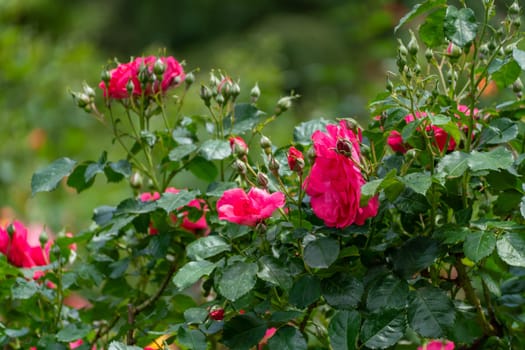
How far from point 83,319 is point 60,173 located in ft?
0.54

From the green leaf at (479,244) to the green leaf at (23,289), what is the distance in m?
0.43

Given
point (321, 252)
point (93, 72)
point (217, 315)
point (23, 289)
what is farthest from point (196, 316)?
point (93, 72)

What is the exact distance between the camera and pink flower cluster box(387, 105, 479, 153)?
0.64 m

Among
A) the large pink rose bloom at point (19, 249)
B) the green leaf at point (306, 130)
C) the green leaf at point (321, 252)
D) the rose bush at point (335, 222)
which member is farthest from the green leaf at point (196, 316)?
the large pink rose bloom at point (19, 249)

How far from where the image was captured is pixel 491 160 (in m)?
0.57

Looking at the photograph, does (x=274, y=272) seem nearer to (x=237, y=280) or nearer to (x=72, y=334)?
(x=237, y=280)

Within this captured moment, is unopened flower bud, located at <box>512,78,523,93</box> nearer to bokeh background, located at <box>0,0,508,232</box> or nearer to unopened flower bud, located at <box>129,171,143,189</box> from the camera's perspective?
unopened flower bud, located at <box>129,171,143,189</box>

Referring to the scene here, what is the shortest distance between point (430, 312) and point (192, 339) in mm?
191

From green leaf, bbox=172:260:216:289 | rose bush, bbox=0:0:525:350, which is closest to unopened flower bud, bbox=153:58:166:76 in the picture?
rose bush, bbox=0:0:525:350

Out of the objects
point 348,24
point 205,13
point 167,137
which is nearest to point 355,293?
point 167,137

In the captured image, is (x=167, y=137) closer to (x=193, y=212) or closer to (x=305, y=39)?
(x=193, y=212)

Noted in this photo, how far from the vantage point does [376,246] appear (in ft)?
2.10

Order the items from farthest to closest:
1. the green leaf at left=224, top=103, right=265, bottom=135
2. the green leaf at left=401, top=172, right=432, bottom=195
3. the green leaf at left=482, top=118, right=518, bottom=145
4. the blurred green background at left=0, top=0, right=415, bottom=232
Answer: the blurred green background at left=0, top=0, right=415, bottom=232
the green leaf at left=224, top=103, right=265, bottom=135
the green leaf at left=482, top=118, right=518, bottom=145
the green leaf at left=401, top=172, right=432, bottom=195

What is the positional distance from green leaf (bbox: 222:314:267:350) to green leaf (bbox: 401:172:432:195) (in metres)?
0.16
